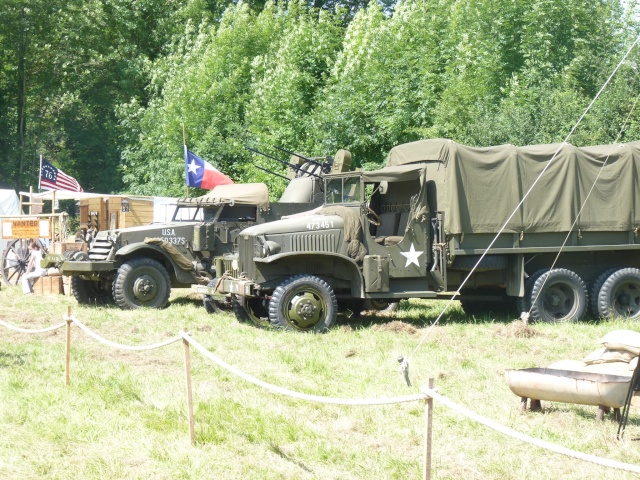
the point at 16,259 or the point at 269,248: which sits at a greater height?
the point at 269,248

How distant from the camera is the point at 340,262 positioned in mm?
12633

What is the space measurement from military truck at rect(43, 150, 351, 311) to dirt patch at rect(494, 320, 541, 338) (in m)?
4.68

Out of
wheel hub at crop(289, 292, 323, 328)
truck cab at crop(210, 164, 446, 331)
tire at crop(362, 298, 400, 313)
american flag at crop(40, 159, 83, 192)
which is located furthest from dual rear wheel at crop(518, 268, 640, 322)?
american flag at crop(40, 159, 83, 192)

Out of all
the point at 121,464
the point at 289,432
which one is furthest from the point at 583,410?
the point at 121,464

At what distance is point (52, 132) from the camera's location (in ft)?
148

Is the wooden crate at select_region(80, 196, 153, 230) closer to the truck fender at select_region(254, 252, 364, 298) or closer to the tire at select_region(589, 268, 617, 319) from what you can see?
the truck fender at select_region(254, 252, 364, 298)

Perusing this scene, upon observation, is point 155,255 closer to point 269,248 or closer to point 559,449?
point 269,248

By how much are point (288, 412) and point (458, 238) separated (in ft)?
18.4

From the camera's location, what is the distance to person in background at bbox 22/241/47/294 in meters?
18.4

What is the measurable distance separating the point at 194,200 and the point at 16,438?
9355 mm

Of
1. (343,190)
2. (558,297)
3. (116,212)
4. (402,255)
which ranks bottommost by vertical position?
(558,297)

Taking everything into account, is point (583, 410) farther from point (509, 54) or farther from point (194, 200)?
point (509, 54)


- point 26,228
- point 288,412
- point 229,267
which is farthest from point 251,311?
point 26,228

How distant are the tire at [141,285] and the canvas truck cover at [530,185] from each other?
15.1 feet
